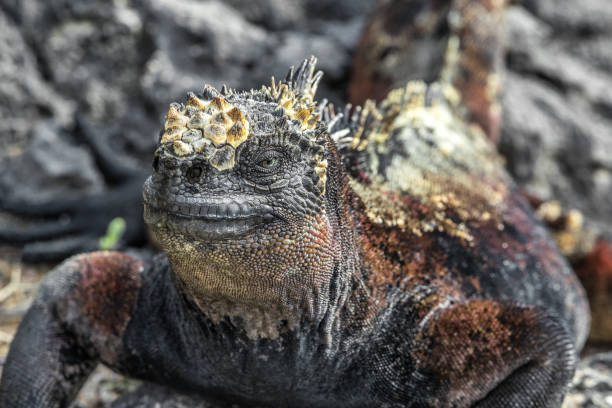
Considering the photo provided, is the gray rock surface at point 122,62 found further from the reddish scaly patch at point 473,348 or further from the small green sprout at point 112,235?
the reddish scaly patch at point 473,348

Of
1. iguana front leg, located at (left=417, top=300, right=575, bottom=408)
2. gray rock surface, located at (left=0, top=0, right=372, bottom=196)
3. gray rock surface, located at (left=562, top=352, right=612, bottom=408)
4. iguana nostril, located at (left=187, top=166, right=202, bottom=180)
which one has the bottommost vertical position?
gray rock surface, located at (left=562, top=352, right=612, bottom=408)

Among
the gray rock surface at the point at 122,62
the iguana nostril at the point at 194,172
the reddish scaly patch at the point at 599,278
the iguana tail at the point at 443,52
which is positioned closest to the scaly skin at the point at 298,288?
the iguana nostril at the point at 194,172

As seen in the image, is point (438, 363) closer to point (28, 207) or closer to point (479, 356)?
point (479, 356)

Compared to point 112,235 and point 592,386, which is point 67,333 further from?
point 592,386

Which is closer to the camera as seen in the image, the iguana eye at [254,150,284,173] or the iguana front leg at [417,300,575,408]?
the iguana eye at [254,150,284,173]

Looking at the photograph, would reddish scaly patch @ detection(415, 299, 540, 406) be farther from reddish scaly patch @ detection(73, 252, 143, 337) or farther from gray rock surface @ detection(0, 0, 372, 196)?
gray rock surface @ detection(0, 0, 372, 196)

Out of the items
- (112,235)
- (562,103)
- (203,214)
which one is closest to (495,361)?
(203,214)

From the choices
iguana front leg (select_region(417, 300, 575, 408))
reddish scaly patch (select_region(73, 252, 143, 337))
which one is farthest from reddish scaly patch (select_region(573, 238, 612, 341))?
reddish scaly patch (select_region(73, 252, 143, 337))
